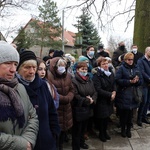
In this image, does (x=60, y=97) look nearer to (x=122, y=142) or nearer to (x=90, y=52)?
(x=122, y=142)

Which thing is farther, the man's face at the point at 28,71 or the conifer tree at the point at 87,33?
the conifer tree at the point at 87,33

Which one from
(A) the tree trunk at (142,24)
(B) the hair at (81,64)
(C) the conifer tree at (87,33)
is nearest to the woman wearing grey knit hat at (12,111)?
(B) the hair at (81,64)

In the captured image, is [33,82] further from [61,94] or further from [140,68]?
[140,68]

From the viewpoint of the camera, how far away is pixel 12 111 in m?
2.02

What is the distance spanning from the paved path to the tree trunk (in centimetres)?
301

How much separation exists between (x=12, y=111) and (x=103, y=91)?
2.98 metres

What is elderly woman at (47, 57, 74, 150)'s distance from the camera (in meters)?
3.97

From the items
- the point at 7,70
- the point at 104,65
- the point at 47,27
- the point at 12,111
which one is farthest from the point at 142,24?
the point at 47,27

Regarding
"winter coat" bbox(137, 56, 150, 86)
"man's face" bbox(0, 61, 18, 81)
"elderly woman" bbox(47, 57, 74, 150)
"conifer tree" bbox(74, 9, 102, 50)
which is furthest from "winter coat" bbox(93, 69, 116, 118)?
"conifer tree" bbox(74, 9, 102, 50)

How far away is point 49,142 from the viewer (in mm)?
2604

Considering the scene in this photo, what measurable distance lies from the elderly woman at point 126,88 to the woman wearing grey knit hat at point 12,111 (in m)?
3.13

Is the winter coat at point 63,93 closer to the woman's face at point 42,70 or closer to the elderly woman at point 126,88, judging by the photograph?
the woman's face at point 42,70

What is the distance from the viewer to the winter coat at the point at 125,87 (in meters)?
5.05

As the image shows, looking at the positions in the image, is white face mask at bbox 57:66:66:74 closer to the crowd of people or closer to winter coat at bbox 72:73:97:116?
the crowd of people
